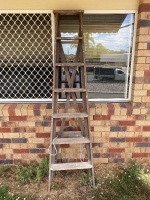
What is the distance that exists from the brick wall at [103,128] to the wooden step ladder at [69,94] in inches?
10.7

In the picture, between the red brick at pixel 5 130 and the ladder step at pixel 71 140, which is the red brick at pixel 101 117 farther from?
the red brick at pixel 5 130

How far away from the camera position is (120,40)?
2.79 meters

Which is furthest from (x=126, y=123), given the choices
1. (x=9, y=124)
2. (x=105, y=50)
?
(x=9, y=124)

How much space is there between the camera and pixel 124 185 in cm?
260

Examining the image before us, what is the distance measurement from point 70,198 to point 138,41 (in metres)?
2.04

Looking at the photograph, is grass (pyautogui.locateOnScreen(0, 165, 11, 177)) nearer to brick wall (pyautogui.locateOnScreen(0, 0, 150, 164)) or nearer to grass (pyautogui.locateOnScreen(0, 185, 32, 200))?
brick wall (pyautogui.locateOnScreen(0, 0, 150, 164))

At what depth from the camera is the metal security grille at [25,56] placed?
2.71 meters

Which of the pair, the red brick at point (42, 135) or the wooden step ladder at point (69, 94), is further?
the red brick at point (42, 135)

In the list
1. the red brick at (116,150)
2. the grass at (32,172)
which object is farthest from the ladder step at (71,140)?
the red brick at (116,150)

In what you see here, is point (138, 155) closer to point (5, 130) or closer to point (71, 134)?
point (71, 134)

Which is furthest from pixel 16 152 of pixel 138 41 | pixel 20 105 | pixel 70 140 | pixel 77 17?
pixel 138 41

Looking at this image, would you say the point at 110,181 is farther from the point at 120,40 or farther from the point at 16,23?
the point at 16,23

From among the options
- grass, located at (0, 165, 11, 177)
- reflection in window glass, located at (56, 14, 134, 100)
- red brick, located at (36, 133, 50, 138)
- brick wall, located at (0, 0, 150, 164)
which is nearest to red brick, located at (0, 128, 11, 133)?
brick wall, located at (0, 0, 150, 164)

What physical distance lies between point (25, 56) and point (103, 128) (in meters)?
1.42
